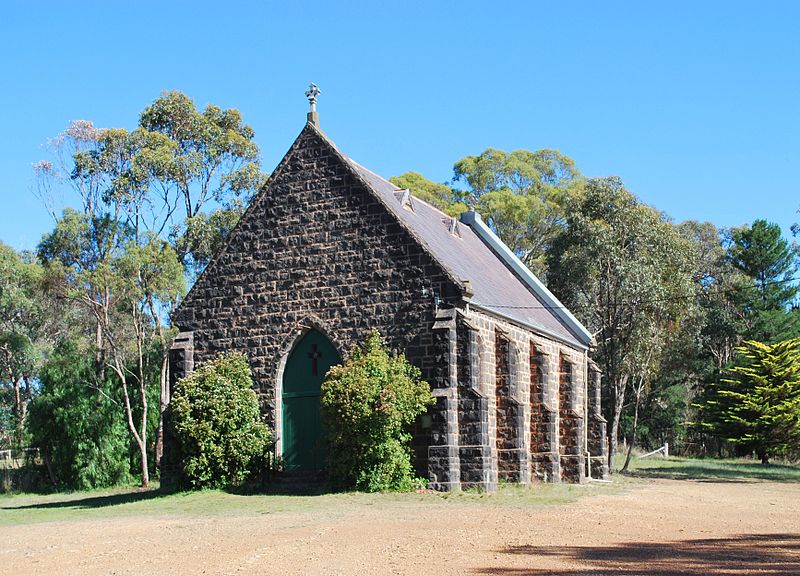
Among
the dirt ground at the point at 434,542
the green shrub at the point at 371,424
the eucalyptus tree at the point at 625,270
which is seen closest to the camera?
the dirt ground at the point at 434,542

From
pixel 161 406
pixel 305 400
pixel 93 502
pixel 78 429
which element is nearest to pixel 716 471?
pixel 305 400

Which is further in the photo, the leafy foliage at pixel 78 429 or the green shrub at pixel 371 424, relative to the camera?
the leafy foliage at pixel 78 429

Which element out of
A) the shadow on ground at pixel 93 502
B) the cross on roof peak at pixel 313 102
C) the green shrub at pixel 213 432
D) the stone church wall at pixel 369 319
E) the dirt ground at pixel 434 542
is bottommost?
the shadow on ground at pixel 93 502

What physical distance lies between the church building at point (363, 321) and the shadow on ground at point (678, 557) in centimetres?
877

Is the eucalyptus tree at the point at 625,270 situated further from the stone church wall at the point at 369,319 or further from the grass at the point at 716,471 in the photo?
the stone church wall at the point at 369,319

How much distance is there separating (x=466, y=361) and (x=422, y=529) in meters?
7.84

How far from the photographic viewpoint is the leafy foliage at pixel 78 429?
3316 cm

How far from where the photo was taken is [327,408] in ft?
71.1

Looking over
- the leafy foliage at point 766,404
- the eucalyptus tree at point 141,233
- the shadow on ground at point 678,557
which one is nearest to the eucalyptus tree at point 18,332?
the eucalyptus tree at point 141,233

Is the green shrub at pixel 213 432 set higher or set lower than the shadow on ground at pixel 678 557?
higher

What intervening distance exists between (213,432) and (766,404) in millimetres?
27312

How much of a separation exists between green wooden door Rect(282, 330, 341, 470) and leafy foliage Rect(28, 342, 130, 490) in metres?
11.8

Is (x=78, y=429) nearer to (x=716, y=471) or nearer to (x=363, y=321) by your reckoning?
(x=363, y=321)

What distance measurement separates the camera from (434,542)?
13.2 meters
